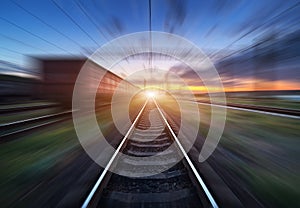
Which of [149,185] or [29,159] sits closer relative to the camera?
[149,185]

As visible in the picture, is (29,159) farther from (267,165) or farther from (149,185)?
(267,165)

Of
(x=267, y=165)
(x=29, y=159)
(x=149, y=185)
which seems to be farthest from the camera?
(x=29, y=159)

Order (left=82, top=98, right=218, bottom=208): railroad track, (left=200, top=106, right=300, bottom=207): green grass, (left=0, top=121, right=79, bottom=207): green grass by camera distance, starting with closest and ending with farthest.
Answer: (left=82, top=98, right=218, bottom=208): railroad track < (left=200, top=106, right=300, bottom=207): green grass < (left=0, top=121, right=79, bottom=207): green grass

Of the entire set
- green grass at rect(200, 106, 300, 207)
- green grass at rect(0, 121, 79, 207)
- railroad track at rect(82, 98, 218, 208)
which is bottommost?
green grass at rect(0, 121, 79, 207)

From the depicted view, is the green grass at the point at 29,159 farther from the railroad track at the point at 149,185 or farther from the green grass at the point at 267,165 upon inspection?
the green grass at the point at 267,165

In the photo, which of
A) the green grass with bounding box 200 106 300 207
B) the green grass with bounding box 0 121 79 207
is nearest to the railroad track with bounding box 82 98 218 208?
the green grass with bounding box 200 106 300 207

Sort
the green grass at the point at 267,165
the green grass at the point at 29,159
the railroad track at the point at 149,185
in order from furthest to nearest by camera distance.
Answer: the green grass at the point at 29,159
the green grass at the point at 267,165
the railroad track at the point at 149,185

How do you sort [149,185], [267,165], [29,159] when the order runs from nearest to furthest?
1. [149,185]
2. [267,165]
3. [29,159]

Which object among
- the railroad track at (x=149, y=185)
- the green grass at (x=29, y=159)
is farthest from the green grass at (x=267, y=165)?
the green grass at (x=29, y=159)

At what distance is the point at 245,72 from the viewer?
21.6 metres

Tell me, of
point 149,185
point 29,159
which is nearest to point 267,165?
point 149,185

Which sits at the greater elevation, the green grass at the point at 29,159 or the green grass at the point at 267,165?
the green grass at the point at 267,165

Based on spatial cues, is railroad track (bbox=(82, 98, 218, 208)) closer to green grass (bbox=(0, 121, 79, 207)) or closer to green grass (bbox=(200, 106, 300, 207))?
green grass (bbox=(200, 106, 300, 207))

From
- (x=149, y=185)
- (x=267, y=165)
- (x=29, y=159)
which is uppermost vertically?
(x=267, y=165)
